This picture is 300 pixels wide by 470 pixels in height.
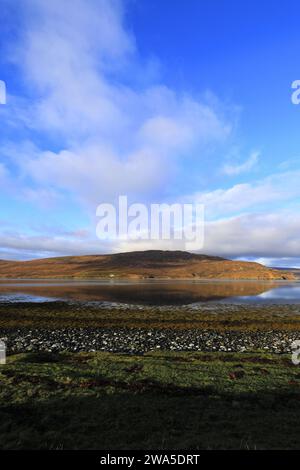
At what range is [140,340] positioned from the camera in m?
23.4

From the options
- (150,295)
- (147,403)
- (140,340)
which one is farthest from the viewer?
(150,295)

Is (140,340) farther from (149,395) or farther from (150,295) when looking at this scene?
(150,295)

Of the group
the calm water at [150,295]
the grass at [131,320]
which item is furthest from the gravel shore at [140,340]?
the calm water at [150,295]

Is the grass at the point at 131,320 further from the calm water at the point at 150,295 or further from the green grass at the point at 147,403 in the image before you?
the calm water at the point at 150,295

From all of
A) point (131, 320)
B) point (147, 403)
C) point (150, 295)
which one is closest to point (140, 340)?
point (131, 320)

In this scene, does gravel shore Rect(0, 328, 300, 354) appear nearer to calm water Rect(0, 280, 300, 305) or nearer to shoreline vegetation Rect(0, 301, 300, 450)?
shoreline vegetation Rect(0, 301, 300, 450)

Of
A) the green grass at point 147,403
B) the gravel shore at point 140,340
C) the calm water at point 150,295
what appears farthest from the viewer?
the calm water at point 150,295

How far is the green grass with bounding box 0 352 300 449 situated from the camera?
7918mm

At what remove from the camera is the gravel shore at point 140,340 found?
20.8 meters

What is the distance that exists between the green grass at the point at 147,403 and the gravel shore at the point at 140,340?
438 cm

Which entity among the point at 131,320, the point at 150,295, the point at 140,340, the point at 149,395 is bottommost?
the point at 150,295

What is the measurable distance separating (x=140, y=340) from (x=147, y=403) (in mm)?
13046

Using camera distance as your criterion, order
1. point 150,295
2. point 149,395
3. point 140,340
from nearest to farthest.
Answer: point 149,395 → point 140,340 → point 150,295

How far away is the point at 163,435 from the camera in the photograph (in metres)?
8.27
